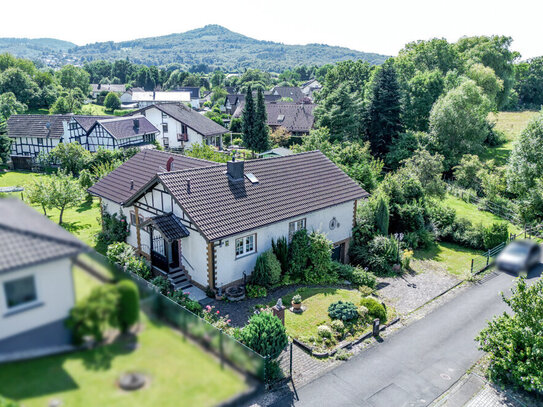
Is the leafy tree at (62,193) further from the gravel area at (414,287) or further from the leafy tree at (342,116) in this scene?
the leafy tree at (342,116)

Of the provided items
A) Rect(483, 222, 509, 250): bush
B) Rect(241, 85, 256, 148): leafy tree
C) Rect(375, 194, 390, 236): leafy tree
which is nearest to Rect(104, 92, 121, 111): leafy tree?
Rect(241, 85, 256, 148): leafy tree

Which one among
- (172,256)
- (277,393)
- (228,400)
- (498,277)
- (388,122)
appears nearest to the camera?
(228,400)

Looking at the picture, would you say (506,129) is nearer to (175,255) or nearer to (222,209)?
(222,209)

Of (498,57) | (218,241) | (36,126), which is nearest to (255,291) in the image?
(218,241)

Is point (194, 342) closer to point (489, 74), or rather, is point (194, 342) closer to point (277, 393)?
point (277, 393)

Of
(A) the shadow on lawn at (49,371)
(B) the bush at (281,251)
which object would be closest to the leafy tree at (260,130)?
(B) the bush at (281,251)

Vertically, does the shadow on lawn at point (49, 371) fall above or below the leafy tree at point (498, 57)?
below

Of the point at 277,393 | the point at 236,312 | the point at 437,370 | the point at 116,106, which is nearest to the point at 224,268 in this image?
the point at 236,312
